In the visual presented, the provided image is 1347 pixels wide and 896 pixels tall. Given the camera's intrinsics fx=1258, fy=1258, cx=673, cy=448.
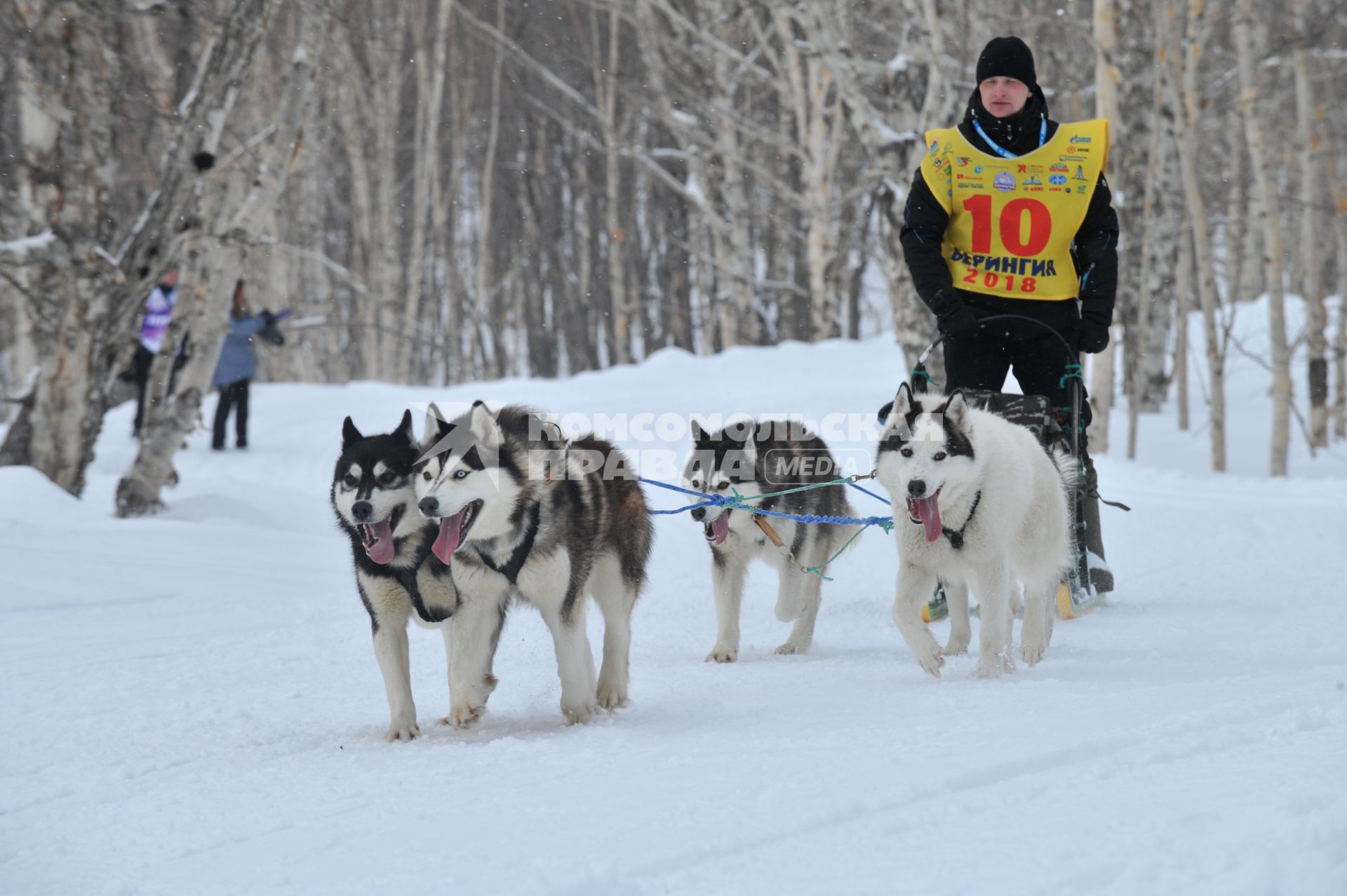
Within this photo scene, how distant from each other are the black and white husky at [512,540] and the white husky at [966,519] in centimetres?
92

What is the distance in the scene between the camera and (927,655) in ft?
12.3

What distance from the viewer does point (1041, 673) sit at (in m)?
3.81

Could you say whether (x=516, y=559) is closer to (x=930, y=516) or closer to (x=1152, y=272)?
(x=930, y=516)

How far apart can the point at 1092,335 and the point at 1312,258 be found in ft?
28.2

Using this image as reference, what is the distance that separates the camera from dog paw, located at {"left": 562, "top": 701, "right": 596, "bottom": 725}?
3.55 m

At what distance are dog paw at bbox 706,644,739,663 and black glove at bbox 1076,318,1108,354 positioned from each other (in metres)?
1.69

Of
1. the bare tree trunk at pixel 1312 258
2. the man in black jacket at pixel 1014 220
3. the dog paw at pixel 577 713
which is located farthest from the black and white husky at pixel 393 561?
the bare tree trunk at pixel 1312 258

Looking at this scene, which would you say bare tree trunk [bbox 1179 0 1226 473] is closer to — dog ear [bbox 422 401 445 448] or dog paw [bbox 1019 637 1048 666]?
dog paw [bbox 1019 637 1048 666]

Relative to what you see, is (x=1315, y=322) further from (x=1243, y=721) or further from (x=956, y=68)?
(x=1243, y=721)

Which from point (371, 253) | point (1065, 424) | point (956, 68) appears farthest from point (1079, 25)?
point (371, 253)

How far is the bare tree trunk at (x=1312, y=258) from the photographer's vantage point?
11281 mm

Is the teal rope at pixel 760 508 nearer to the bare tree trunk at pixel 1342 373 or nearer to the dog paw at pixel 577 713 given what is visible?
the dog paw at pixel 577 713

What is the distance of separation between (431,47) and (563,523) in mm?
19428

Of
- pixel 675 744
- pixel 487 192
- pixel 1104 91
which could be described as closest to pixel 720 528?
pixel 675 744
